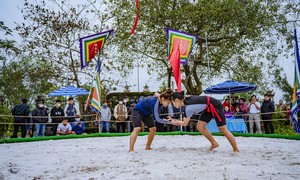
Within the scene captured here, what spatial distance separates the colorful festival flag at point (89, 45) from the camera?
9.22 m

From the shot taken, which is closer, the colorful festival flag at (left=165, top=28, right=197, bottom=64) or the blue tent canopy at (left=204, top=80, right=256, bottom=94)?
the colorful festival flag at (left=165, top=28, right=197, bottom=64)

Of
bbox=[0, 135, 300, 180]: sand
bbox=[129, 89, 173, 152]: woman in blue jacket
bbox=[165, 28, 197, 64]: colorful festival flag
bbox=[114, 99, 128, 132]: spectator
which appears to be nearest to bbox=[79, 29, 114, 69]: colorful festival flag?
bbox=[165, 28, 197, 64]: colorful festival flag

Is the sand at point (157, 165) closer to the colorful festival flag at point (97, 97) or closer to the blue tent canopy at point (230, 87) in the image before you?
the colorful festival flag at point (97, 97)

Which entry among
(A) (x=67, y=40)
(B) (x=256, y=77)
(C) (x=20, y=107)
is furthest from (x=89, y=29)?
(B) (x=256, y=77)

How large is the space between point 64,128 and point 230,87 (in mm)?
6927

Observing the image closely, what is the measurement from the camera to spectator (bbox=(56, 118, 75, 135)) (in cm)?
1065

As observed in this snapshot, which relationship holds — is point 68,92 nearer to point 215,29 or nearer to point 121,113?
point 121,113

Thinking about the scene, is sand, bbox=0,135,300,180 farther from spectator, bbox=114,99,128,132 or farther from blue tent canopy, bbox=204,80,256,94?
spectator, bbox=114,99,128,132

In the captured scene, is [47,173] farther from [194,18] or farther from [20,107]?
[194,18]

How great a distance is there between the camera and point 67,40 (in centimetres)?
1617

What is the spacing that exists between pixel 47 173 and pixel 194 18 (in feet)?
37.5

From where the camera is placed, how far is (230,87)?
37.9ft

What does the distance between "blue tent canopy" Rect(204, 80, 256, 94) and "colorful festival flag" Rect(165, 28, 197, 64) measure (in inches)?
119

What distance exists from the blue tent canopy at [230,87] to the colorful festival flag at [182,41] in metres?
3.01
